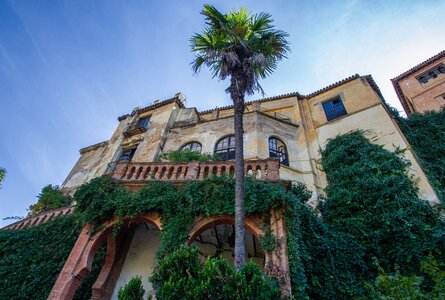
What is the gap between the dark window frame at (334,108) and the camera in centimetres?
1805

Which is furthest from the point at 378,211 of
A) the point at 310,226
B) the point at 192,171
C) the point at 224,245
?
the point at 192,171

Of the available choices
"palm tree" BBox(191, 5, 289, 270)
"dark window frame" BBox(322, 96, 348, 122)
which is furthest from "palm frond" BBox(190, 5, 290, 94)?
"dark window frame" BBox(322, 96, 348, 122)

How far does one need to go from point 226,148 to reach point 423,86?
24.3 metres

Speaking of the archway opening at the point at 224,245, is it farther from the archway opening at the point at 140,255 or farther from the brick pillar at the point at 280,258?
the brick pillar at the point at 280,258

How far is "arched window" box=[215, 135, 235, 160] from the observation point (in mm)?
15734

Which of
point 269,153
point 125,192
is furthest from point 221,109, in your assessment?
point 125,192

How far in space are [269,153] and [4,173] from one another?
69.4ft

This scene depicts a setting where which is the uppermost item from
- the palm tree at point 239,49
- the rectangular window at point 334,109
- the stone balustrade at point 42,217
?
the rectangular window at point 334,109

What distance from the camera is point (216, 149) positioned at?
1664 centimetres

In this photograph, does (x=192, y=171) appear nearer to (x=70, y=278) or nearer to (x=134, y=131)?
(x=70, y=278)

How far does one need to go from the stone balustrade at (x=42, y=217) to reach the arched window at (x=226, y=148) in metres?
8.14

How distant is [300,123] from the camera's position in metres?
18.6

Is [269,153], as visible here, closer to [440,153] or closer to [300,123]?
[300,123]

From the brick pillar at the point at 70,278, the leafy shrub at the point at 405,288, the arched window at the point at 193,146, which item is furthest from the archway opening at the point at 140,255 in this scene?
the leafy shrub at the point at 405,288
